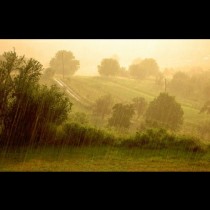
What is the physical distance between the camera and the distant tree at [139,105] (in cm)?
957

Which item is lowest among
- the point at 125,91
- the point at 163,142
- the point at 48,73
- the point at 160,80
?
the point at 163,142

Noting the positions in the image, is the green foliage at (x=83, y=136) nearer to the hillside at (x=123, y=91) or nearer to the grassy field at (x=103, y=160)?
the grassy field at (x=103, y=160)

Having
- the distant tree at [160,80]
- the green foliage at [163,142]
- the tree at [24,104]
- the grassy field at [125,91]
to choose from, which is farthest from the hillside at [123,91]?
the tree at [24,104]

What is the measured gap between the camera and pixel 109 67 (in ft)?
34.8

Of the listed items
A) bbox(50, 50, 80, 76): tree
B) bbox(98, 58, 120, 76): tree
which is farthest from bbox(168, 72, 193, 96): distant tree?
bbox(50, 50, 80, 76): tree

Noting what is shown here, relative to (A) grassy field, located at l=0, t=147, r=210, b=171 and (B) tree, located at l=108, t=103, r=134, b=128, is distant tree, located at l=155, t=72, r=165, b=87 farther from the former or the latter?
(A) grassy field, located at l=0, t=147, r=210, b=171

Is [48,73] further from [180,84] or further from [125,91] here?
[180,84]

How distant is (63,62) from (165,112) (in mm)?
4041

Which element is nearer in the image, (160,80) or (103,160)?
(103,160)

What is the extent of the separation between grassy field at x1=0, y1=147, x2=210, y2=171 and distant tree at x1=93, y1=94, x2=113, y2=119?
1743 mm

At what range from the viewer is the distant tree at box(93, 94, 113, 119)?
30.4 feet

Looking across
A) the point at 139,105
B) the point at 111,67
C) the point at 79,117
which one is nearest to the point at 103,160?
the point at 79,117
